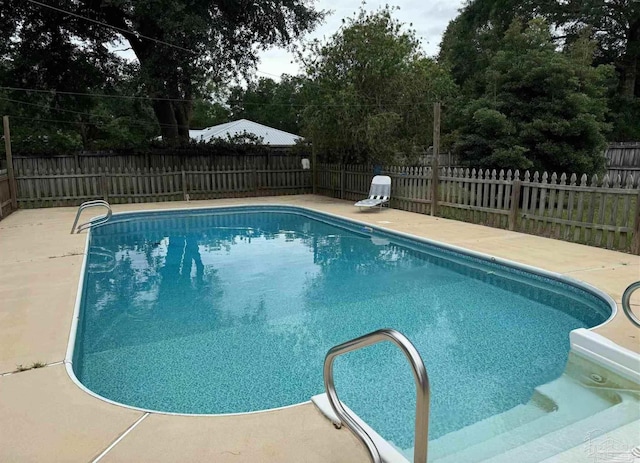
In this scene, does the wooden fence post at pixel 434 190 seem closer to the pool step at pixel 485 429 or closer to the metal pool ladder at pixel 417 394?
the pool step at pixel 485 429

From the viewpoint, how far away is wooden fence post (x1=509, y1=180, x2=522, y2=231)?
778 cm

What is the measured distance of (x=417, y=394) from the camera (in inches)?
66.4

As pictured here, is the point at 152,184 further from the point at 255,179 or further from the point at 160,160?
the point at 255,179

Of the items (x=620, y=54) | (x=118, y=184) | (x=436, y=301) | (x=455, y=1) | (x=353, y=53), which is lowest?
(x=436, y=301)

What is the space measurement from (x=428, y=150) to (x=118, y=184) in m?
10.9

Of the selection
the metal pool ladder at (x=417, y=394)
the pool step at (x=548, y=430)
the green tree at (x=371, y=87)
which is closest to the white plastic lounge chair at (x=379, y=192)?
the green tree at (x=371, y=87)

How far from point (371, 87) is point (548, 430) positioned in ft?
33.2

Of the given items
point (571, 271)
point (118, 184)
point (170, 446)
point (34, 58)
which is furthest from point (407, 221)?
point (34, 58)

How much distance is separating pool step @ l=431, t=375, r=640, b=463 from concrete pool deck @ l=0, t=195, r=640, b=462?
65 cm

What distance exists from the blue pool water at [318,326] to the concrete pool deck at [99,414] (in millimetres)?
340

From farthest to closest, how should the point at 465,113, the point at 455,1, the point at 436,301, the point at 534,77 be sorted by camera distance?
1. the point at 455,1
2. the point at 465,113
3. the point at 534,77
4. the point at 436,301

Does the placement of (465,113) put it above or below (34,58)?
below

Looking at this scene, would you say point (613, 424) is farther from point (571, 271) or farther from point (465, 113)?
point (465, 113)

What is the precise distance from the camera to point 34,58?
43.8ft
